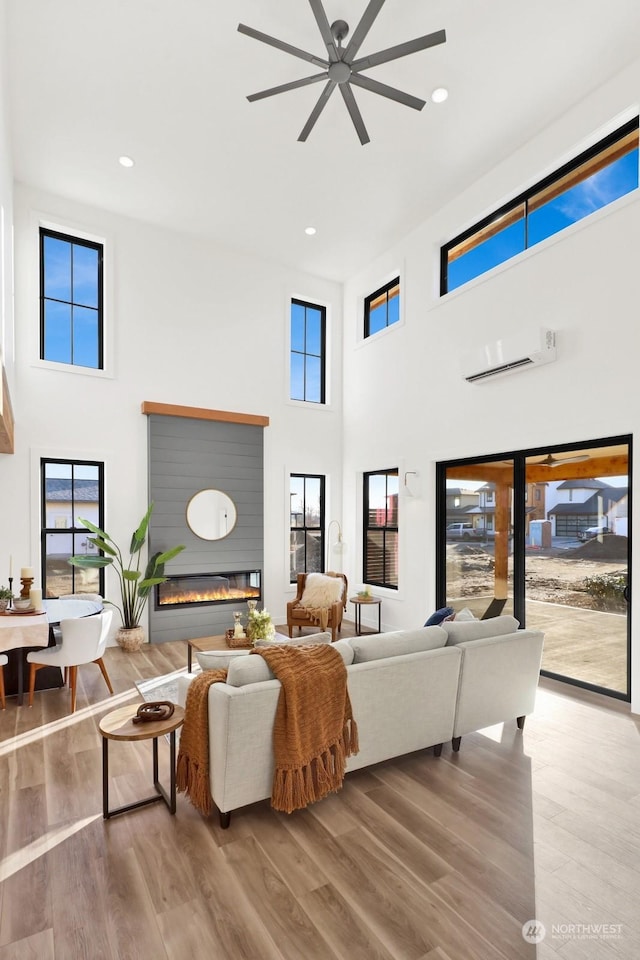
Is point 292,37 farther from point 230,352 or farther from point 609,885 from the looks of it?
point 609,885

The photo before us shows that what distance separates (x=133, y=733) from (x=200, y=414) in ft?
14.9

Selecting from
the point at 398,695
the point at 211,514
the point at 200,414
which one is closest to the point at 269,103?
the point at 200,414

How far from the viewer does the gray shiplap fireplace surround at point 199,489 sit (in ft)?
20.6

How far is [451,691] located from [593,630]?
1.98 m

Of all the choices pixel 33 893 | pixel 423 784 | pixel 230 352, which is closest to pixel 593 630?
pixel 423 784

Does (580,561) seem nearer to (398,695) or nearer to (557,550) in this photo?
(557,550)

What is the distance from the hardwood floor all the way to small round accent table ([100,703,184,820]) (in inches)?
2.5

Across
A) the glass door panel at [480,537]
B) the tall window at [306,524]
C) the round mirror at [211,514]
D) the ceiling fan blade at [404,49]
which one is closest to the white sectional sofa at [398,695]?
the glass door panel at [480,537]

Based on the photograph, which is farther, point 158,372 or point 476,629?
point 158,372

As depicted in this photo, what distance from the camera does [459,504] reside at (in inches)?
229

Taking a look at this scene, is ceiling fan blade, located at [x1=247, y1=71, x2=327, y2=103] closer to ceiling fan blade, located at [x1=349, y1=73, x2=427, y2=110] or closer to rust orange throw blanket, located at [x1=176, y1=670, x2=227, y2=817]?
ceiling fan blade, located at [x1=349, y1=73, x2=427, y2=110]

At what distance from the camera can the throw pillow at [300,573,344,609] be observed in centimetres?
631

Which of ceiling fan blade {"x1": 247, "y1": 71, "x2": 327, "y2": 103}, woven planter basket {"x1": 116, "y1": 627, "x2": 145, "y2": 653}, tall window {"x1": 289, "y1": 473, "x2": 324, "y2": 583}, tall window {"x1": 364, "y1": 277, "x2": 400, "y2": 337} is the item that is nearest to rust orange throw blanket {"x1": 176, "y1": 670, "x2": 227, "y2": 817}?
woven planter basket {"x1": 116, "y1": 627, "x2": 145, "y2": 653}

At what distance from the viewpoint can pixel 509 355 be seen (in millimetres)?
4852
